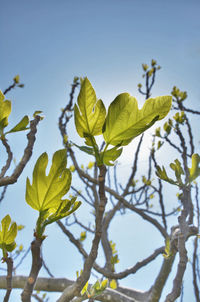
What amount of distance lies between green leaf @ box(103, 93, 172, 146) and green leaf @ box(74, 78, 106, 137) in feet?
0.06

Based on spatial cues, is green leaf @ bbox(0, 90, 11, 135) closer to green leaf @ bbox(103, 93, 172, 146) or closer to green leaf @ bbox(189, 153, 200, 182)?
green leaf @ bbox(103, 93, 172, 146)

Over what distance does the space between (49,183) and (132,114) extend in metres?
0.20

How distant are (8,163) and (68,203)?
0.35 metres

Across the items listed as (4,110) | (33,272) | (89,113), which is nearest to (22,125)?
(4,110)

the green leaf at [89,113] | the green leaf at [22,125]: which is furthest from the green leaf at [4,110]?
the green leaf at [89,113]

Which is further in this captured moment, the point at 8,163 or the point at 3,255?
the point at 8,163

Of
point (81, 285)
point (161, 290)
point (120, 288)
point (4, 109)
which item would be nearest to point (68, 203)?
point (81, 285)

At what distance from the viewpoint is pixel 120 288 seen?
2297 mm

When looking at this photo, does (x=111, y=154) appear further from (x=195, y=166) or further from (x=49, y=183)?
(x=195, y=166)

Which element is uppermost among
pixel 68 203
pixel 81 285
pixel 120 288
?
pixel 68 203

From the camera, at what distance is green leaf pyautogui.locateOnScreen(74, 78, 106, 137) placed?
19.3 inches

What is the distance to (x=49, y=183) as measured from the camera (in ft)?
1.59

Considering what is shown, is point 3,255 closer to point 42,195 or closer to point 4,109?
point 42,195

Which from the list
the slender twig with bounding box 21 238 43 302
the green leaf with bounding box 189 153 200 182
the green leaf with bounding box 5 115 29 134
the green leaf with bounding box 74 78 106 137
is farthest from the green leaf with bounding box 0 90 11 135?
the green leaf with bounding box 189 153 200 182
